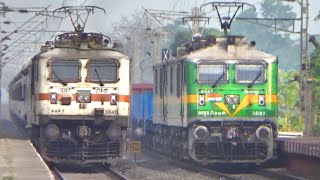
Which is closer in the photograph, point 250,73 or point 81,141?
point 81,141

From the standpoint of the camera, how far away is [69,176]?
2520cm

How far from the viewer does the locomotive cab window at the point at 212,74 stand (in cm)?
2672

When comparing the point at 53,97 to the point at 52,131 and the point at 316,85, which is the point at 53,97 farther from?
the point at 316,85

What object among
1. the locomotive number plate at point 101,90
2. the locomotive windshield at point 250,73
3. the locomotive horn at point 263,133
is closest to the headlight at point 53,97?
the locomotive number plate at point 101,90

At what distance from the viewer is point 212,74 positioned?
88.1 ft

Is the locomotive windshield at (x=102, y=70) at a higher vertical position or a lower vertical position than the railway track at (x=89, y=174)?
higher

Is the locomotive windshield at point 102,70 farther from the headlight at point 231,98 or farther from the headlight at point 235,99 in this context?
the headlight at point 235,99

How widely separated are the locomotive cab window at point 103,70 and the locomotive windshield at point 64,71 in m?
0.37

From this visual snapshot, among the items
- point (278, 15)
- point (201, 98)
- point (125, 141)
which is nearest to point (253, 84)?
point (201, 98)

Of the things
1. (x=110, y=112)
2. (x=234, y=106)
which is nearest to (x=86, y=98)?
(x=110, y=112)

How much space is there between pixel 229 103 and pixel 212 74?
1.06m

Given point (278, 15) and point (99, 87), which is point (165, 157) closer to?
point (99, 87)

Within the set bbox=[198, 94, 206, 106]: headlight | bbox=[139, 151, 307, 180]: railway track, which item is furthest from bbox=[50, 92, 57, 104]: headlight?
bbox=[139, 151, 307, 180]: railway track

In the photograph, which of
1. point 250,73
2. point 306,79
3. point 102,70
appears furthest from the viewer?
point 306,79
